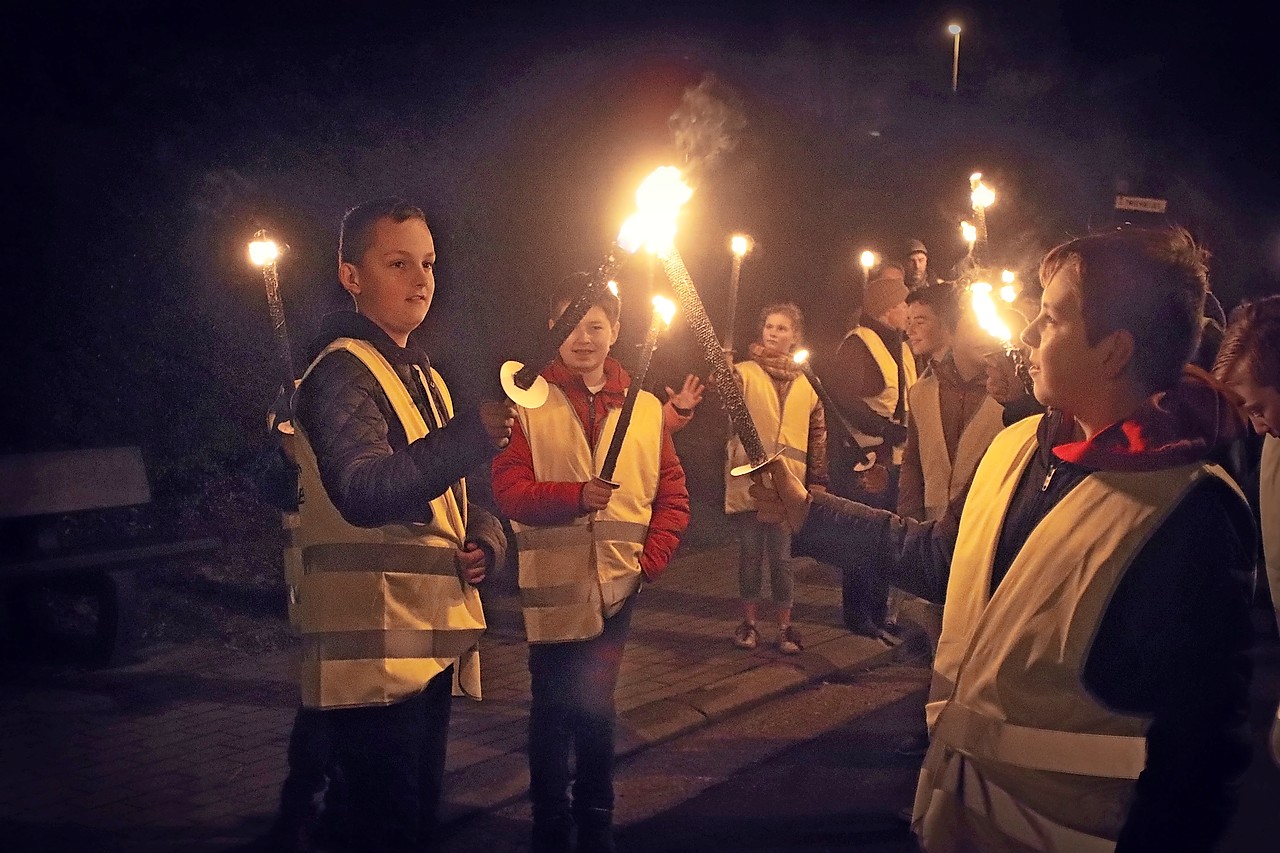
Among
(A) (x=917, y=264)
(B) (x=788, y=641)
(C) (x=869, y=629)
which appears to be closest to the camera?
Answer: (B) (x=788, y=641)

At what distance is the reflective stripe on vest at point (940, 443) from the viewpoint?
545 centimetres

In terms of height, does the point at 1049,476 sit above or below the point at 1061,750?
above

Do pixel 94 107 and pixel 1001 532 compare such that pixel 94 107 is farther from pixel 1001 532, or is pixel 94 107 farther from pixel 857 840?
pixel 1001 532

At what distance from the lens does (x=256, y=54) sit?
32.7 ft

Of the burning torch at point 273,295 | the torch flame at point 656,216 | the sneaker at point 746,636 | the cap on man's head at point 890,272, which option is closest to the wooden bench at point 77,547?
the burning torch at point 273,295

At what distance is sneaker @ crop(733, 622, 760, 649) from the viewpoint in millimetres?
7555

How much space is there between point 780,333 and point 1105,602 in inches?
215

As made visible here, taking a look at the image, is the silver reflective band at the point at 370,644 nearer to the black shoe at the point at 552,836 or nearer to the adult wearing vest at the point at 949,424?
the black shoe at the point at 552,836

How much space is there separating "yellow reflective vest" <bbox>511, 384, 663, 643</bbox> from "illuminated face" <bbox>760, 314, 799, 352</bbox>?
303 centimetres

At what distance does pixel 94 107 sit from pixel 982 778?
29.5 feet

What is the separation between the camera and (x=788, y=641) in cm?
756

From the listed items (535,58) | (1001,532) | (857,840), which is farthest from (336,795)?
(535,58)

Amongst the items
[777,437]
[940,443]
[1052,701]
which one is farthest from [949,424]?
[1052,701]

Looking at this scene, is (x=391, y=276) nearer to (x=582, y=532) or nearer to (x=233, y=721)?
(x=582, y=532)
